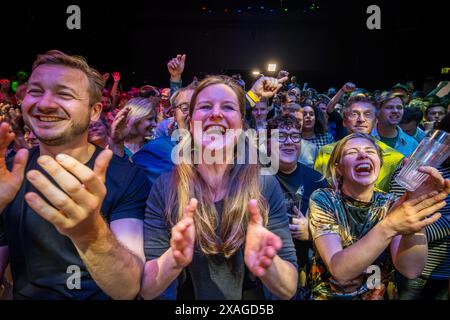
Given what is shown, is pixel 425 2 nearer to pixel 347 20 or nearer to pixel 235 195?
pixel 347 20

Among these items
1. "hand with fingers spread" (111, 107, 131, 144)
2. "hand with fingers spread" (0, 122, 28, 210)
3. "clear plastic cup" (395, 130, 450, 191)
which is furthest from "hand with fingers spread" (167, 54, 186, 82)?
"clear plastic cup" (395, 130, 450, 191)

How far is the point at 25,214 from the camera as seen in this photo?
3.97 feet

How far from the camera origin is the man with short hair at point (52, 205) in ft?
3.55

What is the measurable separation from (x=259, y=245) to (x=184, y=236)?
8.7 inches

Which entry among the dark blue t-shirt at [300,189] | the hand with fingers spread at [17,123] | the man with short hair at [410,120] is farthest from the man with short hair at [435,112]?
the hand with fingers spread at [17,123]

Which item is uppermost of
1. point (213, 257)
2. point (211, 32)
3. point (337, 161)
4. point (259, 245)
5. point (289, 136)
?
point (211, 32)

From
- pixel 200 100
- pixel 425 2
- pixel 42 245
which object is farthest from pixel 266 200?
pixel 425 2

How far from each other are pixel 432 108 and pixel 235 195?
370cm

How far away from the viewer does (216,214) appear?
1.32m

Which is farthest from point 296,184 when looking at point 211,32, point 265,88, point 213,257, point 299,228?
point 211,32

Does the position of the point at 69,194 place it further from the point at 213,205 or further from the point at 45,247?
the point at 213,205

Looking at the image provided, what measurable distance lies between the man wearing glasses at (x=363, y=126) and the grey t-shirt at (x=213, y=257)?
0.86 metres

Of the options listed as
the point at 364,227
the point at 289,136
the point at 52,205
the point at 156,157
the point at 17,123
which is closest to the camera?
the point at 52,205

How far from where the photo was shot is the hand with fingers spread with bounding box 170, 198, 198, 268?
1.00 metres
